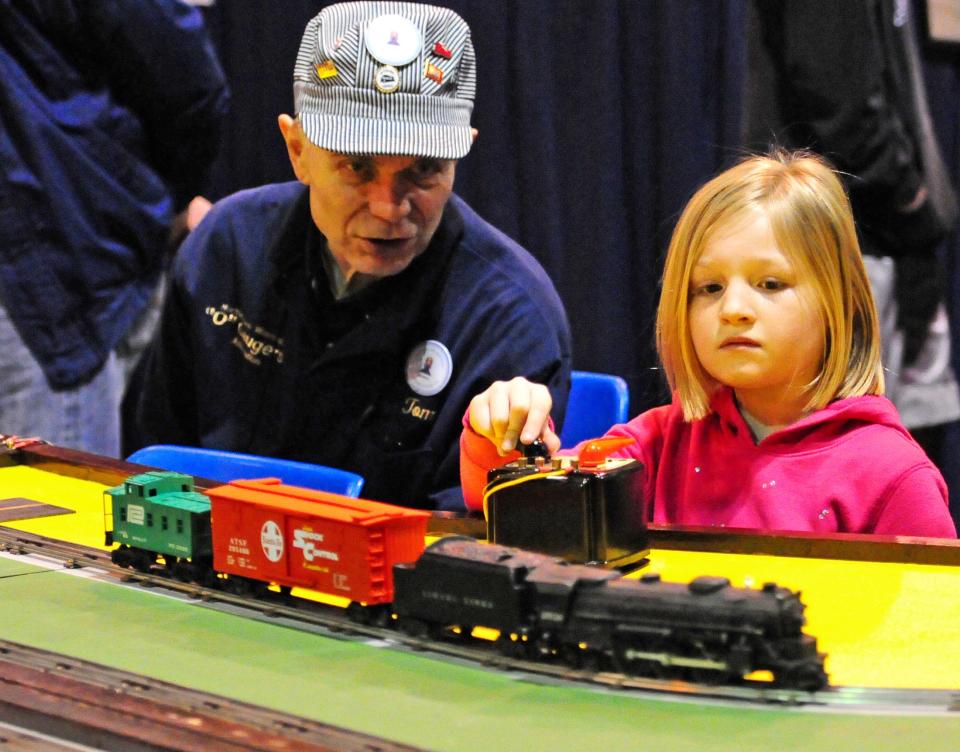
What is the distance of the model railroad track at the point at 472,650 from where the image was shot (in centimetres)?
125

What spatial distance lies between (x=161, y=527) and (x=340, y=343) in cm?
118

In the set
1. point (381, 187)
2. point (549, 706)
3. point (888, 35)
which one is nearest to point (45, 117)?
Answer: point (381, 187)

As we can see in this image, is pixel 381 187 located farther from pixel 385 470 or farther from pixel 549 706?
pixel 549 706

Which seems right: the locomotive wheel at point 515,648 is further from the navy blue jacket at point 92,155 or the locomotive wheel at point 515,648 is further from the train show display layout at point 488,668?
the navy blue jacket at point 92,155

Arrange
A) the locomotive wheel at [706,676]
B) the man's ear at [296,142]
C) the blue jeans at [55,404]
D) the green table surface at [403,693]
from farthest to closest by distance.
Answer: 1. the blue jeans at [55,404]
2. the man's ear at [296,142]
3. the locomotive wheel at [706,676]
4. the green table surface at [403,693]

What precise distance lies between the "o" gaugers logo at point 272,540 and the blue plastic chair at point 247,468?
0.63 m

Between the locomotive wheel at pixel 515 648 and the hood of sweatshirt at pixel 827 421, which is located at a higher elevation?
the hood of sweatshirt at pixel 827 421

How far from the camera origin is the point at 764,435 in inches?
75.9

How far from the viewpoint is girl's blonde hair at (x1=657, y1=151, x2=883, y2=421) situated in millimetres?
1780

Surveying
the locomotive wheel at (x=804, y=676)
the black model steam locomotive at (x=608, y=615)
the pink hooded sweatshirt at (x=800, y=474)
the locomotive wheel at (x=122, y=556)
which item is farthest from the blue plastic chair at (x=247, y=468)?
the locomotive wheel at (x=804, y=676)

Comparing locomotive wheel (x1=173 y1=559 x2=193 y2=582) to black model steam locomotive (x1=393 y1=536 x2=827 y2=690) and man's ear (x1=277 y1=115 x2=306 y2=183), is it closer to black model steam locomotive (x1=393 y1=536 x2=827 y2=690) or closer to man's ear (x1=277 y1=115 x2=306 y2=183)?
black model steam locomotive (x1=393 y1=536 x2=827 y2=690)

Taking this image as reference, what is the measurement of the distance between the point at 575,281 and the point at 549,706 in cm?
242

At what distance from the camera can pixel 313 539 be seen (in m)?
1.58

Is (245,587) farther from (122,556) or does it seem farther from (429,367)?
(429,367)
